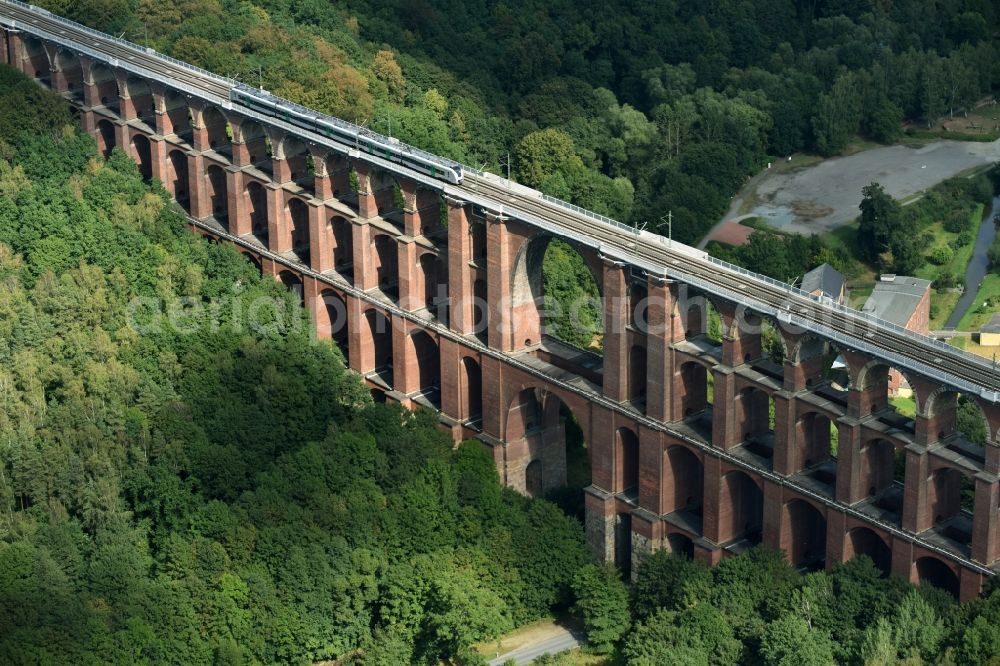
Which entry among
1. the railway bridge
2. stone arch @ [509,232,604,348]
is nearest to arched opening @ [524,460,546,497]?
the railway bridge

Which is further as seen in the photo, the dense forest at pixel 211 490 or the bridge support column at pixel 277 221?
the bridge support column at pixel 277 221

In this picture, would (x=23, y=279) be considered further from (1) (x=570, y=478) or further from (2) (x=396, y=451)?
(1) (x=570, y=478)

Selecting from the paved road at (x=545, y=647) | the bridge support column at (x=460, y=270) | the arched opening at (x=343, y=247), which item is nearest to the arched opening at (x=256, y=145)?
the arched opening at (x=343, y=247)

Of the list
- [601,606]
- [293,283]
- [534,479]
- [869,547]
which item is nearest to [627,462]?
[601,606]

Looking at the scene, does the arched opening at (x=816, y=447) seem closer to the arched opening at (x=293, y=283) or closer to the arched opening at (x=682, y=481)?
the arched opening at (x=682, y=481)

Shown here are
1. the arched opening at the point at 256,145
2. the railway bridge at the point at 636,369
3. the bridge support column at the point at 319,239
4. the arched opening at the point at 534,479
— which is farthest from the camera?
the arched opening at the point at 256,145

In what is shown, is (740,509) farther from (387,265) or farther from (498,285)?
(387,265)
